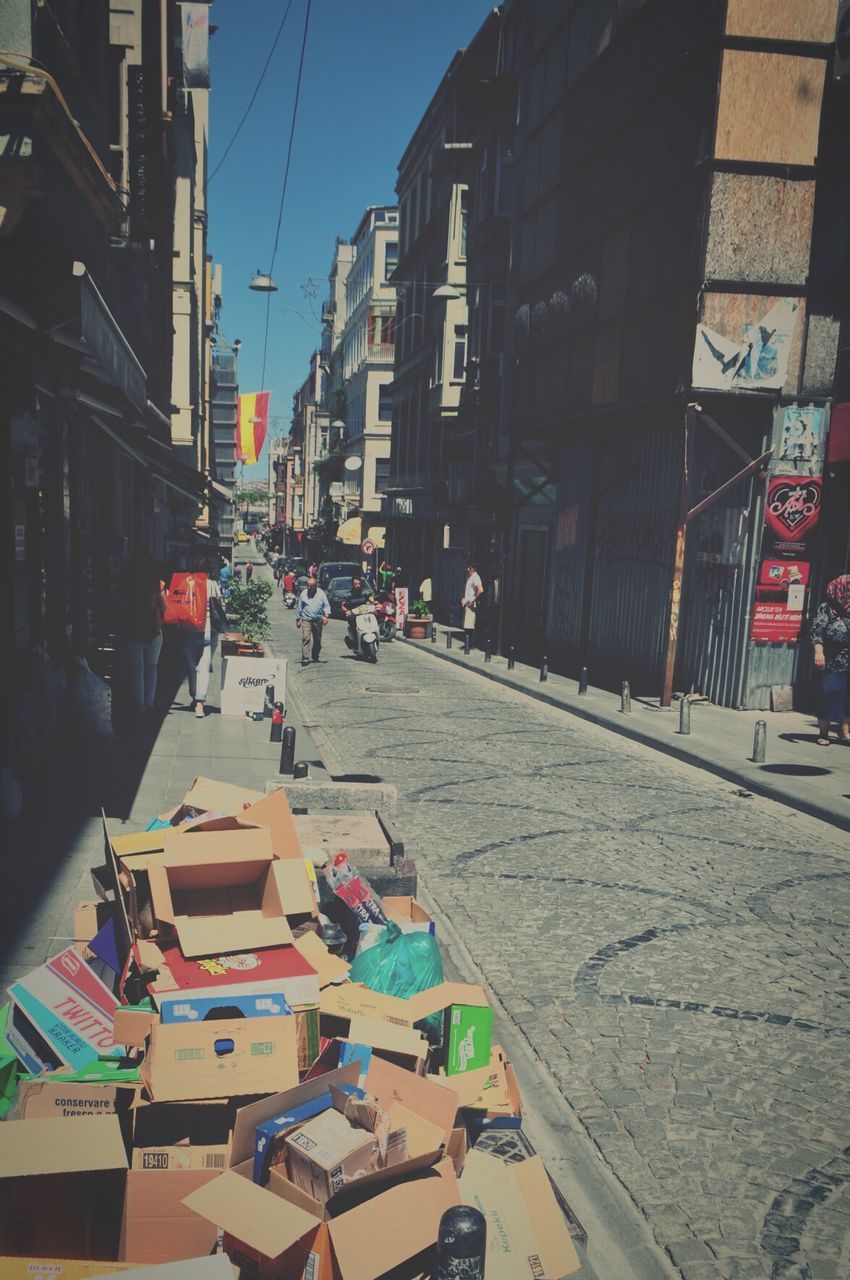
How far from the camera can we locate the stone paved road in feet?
12.7

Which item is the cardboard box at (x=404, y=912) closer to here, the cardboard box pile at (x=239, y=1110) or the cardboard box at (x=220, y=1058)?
the cardboard box pile at (x=239, y=1110)

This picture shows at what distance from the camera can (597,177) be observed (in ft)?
63.1

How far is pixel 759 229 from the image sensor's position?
48.1 feet

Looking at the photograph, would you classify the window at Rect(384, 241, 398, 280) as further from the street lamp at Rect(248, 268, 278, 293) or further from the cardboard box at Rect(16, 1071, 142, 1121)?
the cardboard box at Rect(16, 1071, 142, 1121)

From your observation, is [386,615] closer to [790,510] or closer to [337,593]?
[337,593]

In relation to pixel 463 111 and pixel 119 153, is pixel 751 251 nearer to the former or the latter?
pixel 119 153

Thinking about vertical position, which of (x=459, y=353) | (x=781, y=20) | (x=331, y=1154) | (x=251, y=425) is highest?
(x=781, y=20)

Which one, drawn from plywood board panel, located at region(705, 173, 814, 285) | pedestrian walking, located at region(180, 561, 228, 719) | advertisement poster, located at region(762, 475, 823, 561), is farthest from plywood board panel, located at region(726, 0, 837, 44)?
pedestrian walking, located at region(180, 561, 228, 719)

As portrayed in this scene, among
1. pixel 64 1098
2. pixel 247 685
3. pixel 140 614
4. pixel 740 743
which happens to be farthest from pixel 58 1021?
pixel 740 743

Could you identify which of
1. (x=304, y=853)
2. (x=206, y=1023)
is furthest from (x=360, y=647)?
(x=206, y=1023)

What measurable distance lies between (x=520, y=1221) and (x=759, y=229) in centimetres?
1488

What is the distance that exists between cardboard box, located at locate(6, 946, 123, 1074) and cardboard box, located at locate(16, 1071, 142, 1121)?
1.02 feet

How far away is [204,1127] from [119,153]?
1307 cm

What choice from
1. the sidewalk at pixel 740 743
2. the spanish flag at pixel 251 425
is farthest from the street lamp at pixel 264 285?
the sidewalk at pixel 740 743
